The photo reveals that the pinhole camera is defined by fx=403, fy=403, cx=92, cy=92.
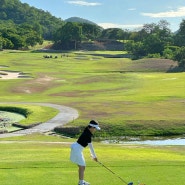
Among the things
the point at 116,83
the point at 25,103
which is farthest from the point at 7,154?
the point at 116,83

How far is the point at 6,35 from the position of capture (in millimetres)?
192750

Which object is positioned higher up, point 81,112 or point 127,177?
point 127,177

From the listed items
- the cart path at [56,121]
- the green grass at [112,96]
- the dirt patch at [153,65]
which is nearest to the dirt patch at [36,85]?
the green grass at [112,96]

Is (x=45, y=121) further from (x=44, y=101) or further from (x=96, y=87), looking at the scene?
(x=96, y=87)

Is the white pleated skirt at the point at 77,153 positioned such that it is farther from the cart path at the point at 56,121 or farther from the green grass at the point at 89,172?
the cart path at the point at 56,121

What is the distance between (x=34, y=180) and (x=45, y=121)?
30.8 m

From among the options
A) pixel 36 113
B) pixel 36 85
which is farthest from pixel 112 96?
pixel 36 113

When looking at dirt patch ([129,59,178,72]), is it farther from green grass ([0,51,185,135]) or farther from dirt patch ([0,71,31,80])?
dirt patch ([0,71,31,80])

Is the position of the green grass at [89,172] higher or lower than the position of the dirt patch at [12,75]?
higher

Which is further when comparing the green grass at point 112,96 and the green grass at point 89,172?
the green grass at point 112,96

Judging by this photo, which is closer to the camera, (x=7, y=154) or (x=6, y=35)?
(x=7, y=154)

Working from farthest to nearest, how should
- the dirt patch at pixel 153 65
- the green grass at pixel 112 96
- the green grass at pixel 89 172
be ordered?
the dirt patch at pixel 153 65, the green grass at pixel 112 96, the green grass at pixel 89 172

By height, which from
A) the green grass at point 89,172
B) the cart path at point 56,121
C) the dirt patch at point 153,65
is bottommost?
the cart path at point 56,121

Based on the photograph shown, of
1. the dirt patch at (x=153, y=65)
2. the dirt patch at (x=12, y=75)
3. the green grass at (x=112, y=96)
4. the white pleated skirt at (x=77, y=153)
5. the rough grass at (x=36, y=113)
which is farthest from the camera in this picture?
the dirt patch at (x=153, y=65)
